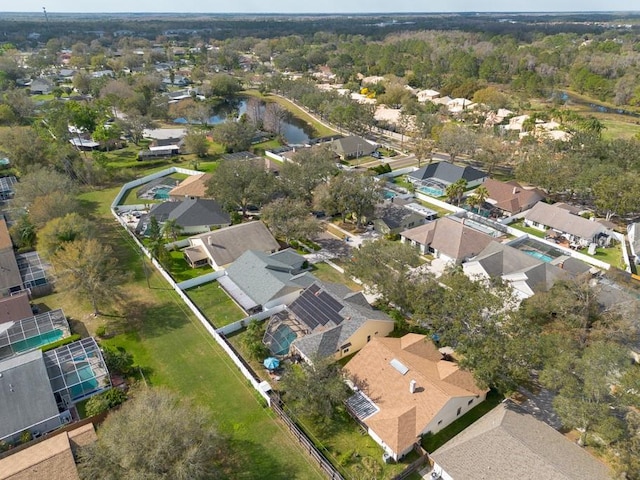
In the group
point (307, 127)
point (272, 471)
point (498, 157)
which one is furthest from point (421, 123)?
point (272, 471)

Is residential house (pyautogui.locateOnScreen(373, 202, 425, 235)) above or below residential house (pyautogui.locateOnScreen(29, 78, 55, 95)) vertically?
below

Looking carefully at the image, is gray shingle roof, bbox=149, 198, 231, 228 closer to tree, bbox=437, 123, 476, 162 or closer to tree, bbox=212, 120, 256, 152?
tree, bbox=212, 120, 256, 152

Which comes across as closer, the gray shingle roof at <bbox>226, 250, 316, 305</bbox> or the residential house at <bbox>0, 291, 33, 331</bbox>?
the residential house at <bbox>0, 291, 33, 331</bbox>

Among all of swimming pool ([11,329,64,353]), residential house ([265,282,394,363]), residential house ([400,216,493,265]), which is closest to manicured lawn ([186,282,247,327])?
residential house ([265,282,394,363])

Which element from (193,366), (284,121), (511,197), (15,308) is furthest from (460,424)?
(284,121)

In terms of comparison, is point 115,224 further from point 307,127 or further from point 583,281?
point 307,127

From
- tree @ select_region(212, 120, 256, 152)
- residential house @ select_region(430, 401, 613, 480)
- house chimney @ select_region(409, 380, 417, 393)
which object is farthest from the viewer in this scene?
tree @ select_region(212, 120, 256, 152)

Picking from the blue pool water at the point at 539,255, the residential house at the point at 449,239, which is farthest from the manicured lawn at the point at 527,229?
the residential house at the point at 449,239

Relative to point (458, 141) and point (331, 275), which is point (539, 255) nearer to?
point (331, 275)
